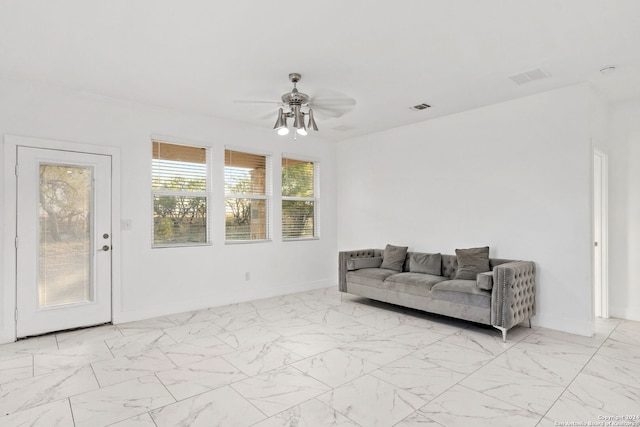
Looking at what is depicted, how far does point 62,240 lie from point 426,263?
4396 millimetres

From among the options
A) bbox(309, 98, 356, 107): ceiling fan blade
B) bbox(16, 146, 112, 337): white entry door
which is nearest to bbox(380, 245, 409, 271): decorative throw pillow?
bbox(309, 98, 356, 107): ceiling fan blade

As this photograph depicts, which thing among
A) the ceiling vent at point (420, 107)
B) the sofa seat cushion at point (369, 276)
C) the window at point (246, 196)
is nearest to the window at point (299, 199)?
the window at point (246, 196)

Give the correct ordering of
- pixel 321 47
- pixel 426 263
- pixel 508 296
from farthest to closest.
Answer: pixel 426 263 → pixel 508 296 → pixel 321 47

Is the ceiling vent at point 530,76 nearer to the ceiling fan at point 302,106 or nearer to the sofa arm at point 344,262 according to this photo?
the ceiling fan at point 302,106

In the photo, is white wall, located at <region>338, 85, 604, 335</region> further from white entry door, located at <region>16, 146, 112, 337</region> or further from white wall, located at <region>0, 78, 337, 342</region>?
white entry door, located at <region>16, 146, 112, 337</region>

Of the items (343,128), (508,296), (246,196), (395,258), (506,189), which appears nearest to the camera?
(508,296)

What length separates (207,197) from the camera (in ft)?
16.7

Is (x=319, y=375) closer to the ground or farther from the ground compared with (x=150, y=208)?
Result: closer to the ground

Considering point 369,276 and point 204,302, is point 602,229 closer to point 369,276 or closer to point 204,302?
point 369,276

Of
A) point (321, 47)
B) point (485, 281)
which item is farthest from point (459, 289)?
point (321, 47)

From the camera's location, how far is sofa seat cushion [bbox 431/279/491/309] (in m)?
3.78

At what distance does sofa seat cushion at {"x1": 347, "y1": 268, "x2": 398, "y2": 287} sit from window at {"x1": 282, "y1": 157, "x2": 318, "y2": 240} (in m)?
1.35

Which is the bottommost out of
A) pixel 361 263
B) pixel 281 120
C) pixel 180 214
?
pixel 361 263

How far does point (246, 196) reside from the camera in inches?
217
